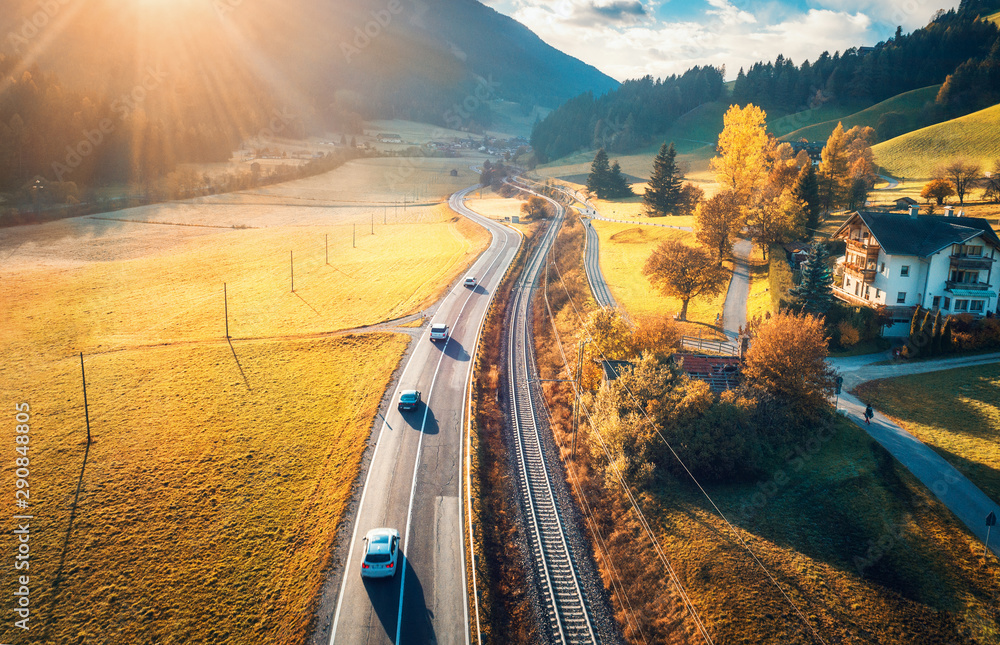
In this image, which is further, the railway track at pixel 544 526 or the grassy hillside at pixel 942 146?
the grassy hillside at pixel 942 146

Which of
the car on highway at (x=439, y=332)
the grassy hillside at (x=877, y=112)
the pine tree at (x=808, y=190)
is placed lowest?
the car on highway at (x=439, y=332)

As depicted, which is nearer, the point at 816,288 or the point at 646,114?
the point at 816,288

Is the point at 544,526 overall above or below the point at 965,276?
below

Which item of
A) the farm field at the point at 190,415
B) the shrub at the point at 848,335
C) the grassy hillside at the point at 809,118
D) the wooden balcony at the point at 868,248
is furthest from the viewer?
the grassy hillside at the point at 809,118

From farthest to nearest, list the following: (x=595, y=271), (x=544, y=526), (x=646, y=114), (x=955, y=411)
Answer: (x=646, y=114) → (x=595, y=271) → (x=955, y=411) → (x=544, y=526)

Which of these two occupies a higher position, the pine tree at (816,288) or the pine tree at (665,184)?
the pine tree at (665,184)

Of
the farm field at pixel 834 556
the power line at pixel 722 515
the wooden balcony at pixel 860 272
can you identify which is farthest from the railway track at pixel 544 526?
the wooden balcony at pixel 860 272

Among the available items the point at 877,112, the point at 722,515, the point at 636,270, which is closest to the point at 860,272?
the point at 636,270

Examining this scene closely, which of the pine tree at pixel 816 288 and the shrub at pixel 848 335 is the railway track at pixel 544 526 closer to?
the pine tree at pixel 816 288

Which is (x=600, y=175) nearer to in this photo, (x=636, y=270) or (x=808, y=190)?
(x=636, y=270)
